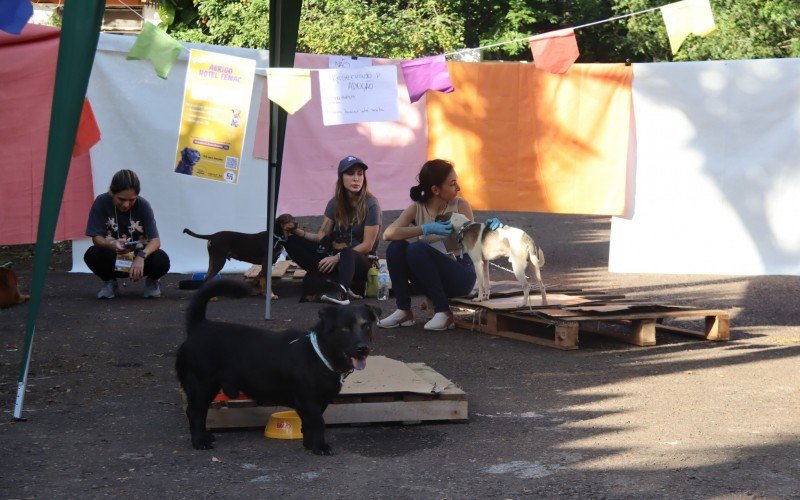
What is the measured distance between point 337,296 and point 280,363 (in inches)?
173

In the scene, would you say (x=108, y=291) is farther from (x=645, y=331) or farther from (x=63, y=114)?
(x=645, y=331)

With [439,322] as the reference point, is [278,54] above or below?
above

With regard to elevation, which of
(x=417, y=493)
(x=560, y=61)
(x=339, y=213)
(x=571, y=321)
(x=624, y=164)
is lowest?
(x=417, y=493)

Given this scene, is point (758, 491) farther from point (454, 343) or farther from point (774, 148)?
point (774, 148)

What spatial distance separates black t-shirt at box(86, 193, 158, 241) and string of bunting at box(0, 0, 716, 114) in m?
1.71

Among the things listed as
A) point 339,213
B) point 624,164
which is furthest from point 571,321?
point 624,164

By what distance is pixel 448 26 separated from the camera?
876 inches

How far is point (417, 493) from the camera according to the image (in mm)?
4234

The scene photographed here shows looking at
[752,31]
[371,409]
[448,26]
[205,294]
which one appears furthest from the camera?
[448,26]

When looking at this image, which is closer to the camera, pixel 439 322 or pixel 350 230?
pixel 439 322

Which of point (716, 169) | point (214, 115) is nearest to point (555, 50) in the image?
point (716, 169)

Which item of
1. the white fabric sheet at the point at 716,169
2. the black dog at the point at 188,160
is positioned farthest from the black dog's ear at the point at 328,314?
the white fabric sheet at the point at 716,169

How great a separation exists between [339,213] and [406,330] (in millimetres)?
1520

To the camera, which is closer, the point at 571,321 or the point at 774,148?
the point at 571,321
